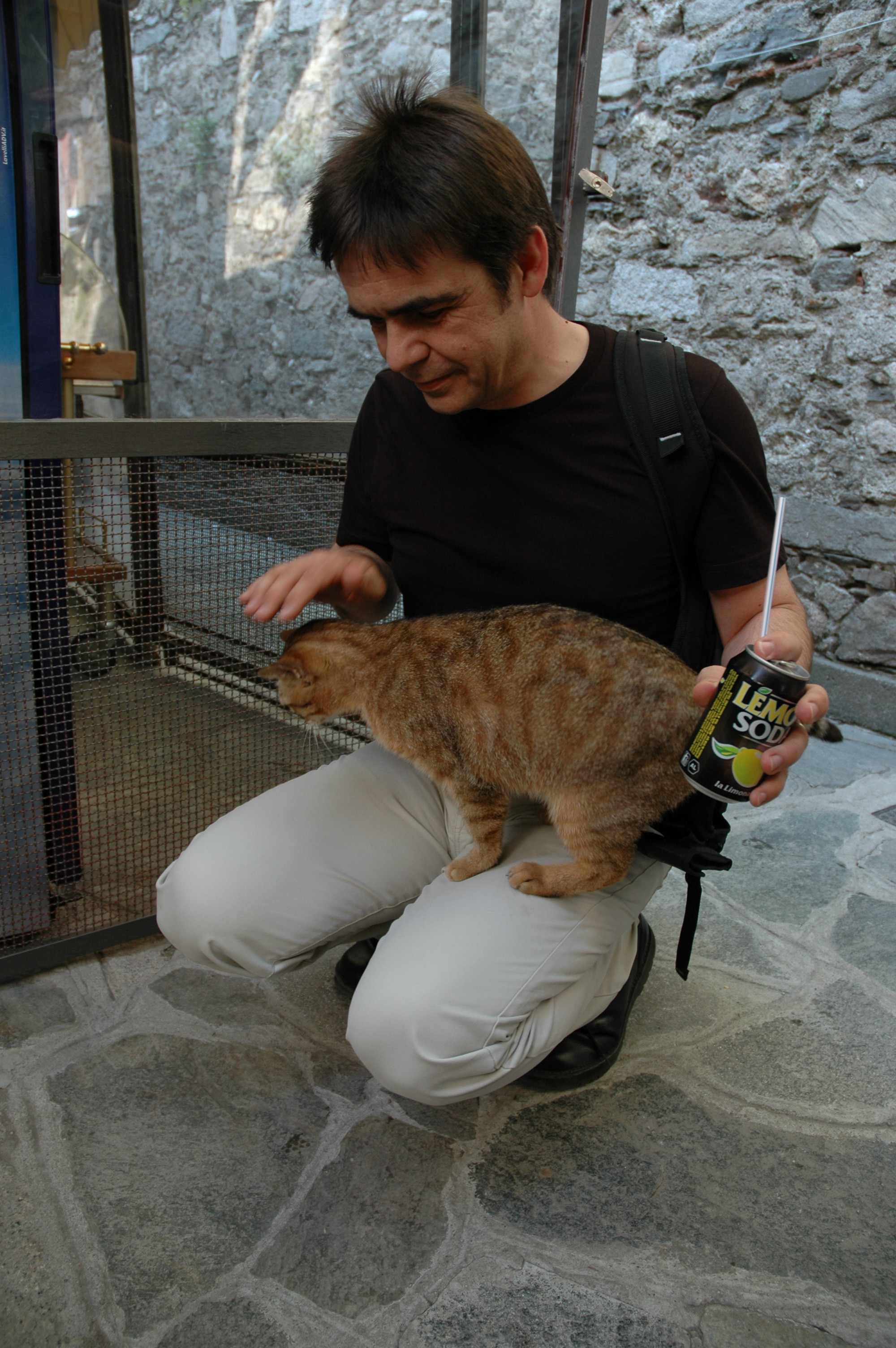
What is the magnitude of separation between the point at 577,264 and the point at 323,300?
0.95 meters

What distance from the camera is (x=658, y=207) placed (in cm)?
438

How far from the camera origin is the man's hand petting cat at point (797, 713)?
1.30 meters

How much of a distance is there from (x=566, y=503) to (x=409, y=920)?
88 cm

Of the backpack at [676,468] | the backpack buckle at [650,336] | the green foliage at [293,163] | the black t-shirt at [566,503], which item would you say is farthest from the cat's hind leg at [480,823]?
the green foliage at [293,163]

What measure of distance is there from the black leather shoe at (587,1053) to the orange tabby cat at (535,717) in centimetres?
47

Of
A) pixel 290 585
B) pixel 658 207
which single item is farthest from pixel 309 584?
pixel 658 207

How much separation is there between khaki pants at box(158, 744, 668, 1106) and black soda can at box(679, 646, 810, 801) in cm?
51

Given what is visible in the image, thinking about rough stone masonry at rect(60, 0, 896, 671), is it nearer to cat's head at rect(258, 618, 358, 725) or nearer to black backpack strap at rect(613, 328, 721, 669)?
cat's head at rect(258, 618, 358, 725)

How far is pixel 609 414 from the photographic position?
1.72 meters

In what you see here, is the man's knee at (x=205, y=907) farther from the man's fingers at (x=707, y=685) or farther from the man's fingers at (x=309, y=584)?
the man's fingers at (x=707, y=685)

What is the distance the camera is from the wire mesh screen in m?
2.21

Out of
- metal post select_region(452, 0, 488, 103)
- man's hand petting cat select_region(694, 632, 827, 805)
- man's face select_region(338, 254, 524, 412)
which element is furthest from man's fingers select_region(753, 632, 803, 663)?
metal post select_region(452, 0, 488, 103)

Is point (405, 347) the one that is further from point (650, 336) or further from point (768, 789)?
point (768, 789)

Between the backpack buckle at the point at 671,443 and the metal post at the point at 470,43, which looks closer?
the backpack buckle at the point at 671,443
